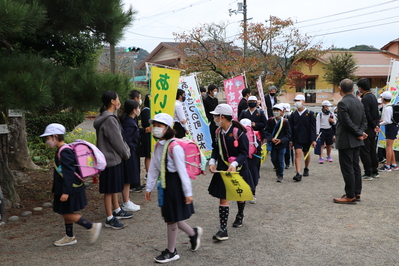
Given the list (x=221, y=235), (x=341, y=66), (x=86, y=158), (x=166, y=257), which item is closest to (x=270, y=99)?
(x=221, y=235)

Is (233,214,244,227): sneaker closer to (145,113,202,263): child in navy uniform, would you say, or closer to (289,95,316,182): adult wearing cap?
(145,113,202,263): child in navy uniform

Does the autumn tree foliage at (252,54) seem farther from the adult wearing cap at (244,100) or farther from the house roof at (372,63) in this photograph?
the house roof at (372,63)

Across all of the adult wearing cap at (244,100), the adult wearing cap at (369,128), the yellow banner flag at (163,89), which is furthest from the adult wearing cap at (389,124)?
the yellow banner flag at (163,89)

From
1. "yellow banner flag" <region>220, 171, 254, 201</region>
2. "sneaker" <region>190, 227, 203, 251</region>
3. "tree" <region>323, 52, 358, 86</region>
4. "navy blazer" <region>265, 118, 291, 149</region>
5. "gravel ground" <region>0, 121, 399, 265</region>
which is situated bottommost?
"gravel ground" <region>0, 121, 399, 265</region>

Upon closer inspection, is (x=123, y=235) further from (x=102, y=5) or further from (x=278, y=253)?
(x=102, y=5)

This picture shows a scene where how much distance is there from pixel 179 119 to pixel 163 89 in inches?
56.7

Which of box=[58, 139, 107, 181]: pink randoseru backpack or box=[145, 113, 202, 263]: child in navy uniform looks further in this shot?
box=[58, 139, 107, 181]: pink randoseru backpack

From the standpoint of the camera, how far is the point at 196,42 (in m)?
19.0

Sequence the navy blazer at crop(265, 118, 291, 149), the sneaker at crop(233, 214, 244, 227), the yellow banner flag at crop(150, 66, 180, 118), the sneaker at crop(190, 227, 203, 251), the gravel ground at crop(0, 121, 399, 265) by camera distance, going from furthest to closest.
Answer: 1. the navy blazer at crop(265, 118, 291, 149)
2. the yellow banner flag at crop(150, 66, 180, 118)
3. the sneaker at crop(233, 214, 244, 227)
4. the sneaker at crop(190, 227, 203, 251)
5. the gravel ground at crop(0, 121, 399, 265)

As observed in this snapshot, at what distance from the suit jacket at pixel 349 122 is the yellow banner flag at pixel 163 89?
2.78 metres

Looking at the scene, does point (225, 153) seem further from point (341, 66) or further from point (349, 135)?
point (341, 66)

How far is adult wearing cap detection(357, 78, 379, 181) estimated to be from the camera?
7.22 m

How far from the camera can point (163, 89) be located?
6348 millimetres

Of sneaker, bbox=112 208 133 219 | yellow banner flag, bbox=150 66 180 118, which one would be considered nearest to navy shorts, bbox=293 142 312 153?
yellow banner flag, bbox=150 66 180 118
